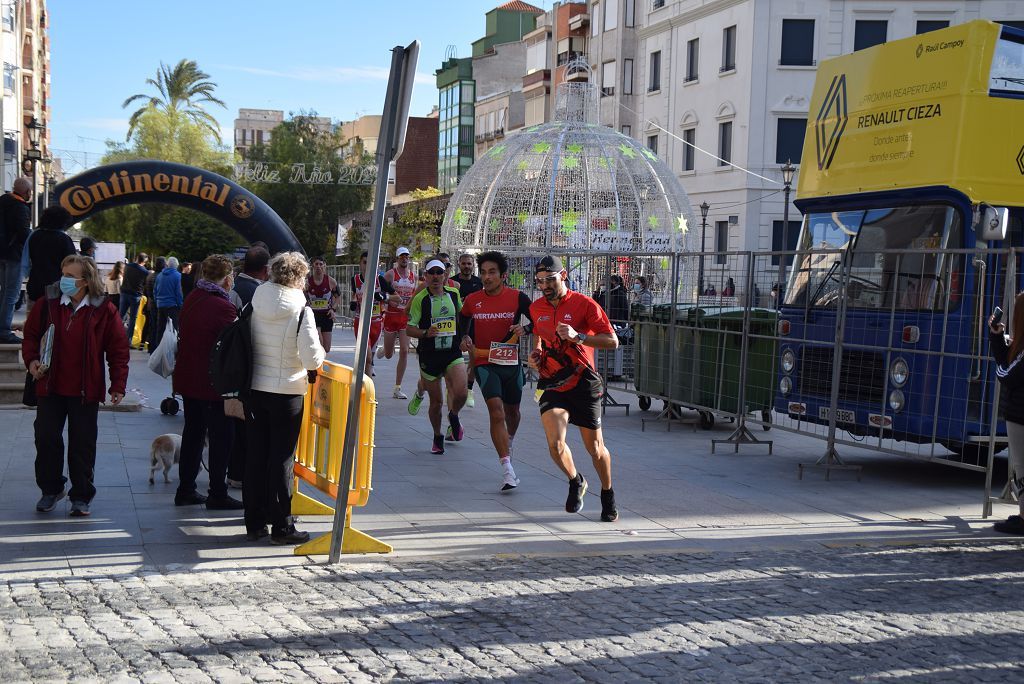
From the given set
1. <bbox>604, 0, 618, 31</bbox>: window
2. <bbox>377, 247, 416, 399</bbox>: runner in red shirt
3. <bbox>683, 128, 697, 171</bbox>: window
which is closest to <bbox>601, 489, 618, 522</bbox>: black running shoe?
<bbox>377, 247, 416, 399</bbox>: runner in red shirt

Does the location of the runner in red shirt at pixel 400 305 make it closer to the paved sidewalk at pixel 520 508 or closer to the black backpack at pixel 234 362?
the paved sidewalk at pixel 520 508

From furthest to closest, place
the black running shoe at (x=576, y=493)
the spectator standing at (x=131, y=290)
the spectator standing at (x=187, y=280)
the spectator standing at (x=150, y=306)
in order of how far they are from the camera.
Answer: the spectator standing at (x=131, y=290) < the spectator standing at (x=150, y=306) < the spectator standing at (x=187, y=280) < the black running shoe at (x=576, y=493)

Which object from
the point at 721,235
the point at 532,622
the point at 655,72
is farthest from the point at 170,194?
the point at 655,72

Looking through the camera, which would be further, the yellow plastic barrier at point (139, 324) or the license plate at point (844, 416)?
the yellow plastic barrier at point (139, 324)

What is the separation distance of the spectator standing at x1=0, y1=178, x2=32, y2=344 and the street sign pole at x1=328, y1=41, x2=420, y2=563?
8.09 metres

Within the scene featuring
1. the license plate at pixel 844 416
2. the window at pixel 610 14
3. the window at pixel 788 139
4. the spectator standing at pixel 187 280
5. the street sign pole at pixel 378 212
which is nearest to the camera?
the street sign pole at pixel 378 212

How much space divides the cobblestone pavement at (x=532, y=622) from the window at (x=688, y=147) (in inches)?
1617

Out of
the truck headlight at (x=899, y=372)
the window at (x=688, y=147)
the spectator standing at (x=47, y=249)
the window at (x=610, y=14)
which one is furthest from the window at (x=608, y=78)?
the truck headlight at (x=899, y=372)

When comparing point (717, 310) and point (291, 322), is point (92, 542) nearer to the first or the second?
point (291, 322)

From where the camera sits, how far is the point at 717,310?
43.8ft

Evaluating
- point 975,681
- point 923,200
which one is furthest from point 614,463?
point 975,681

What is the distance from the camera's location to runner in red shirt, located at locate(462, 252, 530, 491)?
975 centimetres

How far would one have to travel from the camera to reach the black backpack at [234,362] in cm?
719

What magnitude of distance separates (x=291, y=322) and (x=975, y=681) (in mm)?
4250
